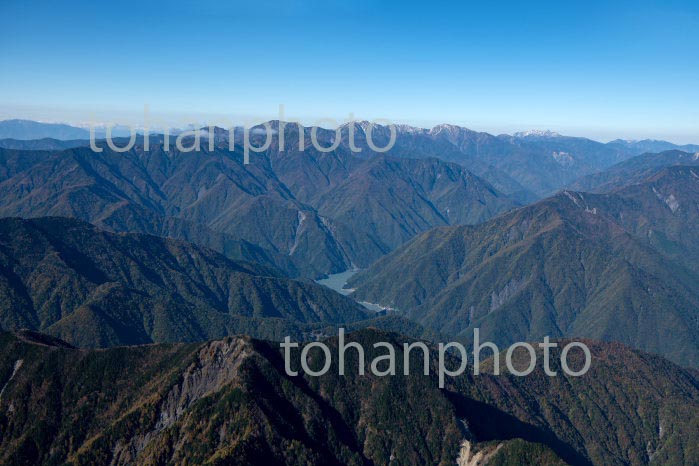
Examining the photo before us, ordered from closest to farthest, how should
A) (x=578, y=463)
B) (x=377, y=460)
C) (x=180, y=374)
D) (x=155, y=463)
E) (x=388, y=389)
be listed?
1. (x=155, y=463)
2. (x=180, y=374)
3. (x=377, y=460)
4. (x=388, y=389)
5. (x=578, y=463)

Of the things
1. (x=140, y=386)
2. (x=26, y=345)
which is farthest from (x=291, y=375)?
(x=26, y=345)

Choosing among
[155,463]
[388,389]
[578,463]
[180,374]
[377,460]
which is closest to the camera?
[155,463]

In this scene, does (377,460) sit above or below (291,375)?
below

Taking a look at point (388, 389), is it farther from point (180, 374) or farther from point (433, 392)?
point (180, 374)

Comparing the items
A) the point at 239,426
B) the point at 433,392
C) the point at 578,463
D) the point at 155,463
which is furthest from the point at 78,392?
the point at 578,463

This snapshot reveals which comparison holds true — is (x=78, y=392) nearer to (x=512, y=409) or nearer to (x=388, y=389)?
(x=388, y=389)

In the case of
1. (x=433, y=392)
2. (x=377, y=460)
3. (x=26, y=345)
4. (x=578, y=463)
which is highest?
(x=26, y=345)

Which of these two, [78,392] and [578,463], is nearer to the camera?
[78,392]
